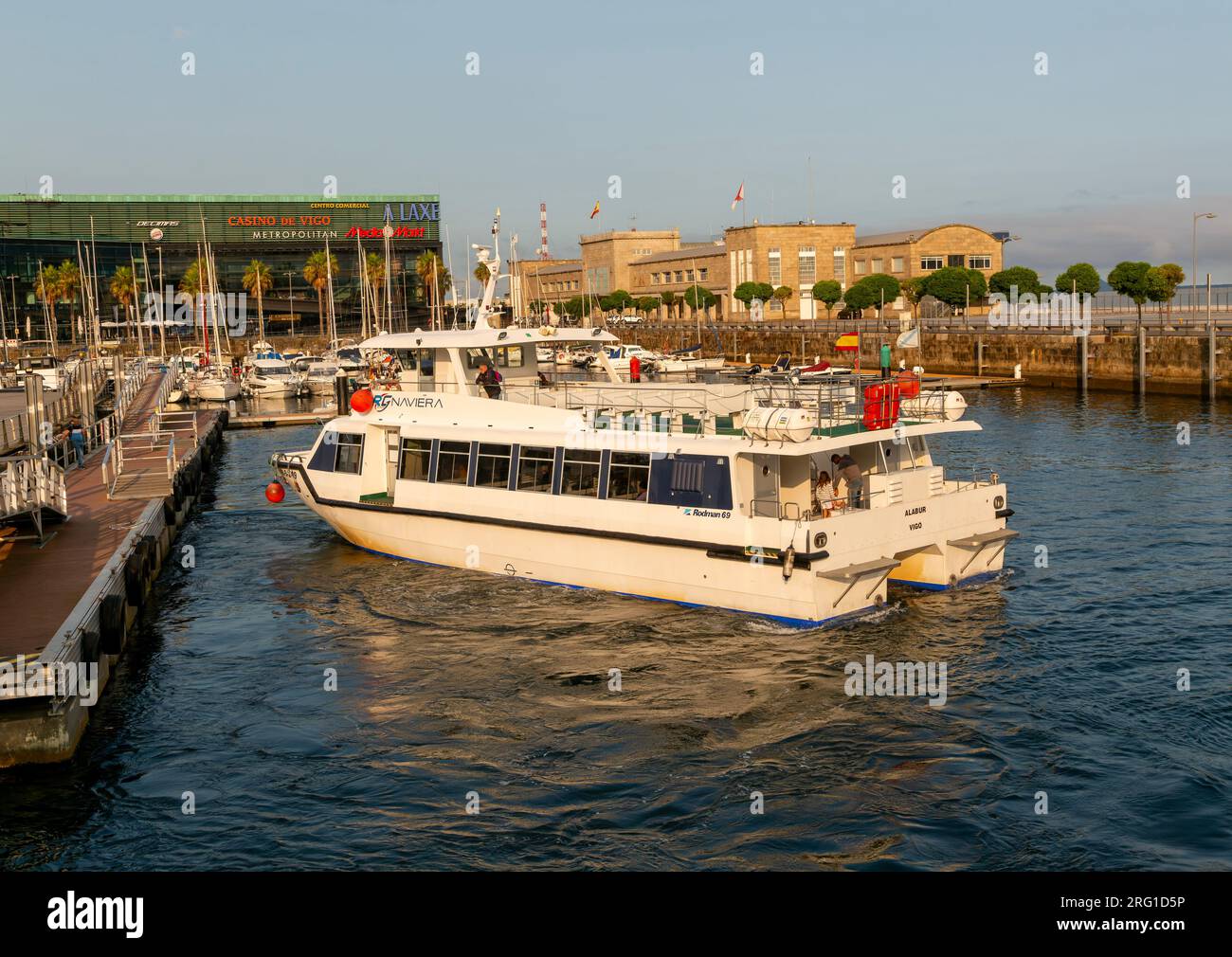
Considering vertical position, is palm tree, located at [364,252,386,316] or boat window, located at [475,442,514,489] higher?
palm tree, located at [364,252,386,316]

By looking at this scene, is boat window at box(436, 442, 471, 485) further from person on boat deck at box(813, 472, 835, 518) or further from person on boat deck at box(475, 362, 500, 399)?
person on boat deck at box(813, 472, 835, 518)

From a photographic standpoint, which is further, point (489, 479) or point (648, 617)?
point (489, 479)

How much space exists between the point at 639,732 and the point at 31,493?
15.0m

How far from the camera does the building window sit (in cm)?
12862

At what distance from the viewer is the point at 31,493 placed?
2444 centimetres

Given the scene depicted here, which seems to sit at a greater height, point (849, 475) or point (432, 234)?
point (432, 234)

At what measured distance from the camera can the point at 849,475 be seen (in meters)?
22.7

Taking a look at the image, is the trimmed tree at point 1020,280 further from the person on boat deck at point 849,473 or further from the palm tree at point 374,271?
the person on boat deck at point 849,473

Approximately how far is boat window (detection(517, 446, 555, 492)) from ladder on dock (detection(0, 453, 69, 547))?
32.9 feet

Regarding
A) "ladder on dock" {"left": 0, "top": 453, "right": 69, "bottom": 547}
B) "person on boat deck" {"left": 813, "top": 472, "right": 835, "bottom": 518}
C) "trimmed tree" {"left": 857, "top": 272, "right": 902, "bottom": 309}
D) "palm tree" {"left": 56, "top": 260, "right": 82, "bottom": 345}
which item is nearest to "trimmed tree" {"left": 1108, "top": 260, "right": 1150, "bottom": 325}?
"trimmed tree" {"left": 857, "top": 272, "right": 902, "bottom": 309}

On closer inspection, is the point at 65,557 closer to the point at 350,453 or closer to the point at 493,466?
the point at 350,453
